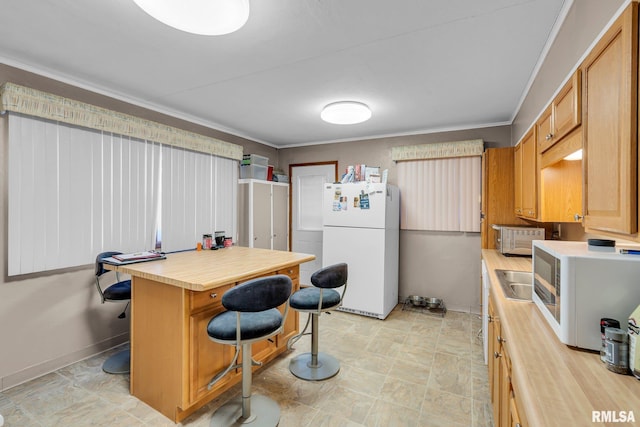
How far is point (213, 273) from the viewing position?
193 centimetres

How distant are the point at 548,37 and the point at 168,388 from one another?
131 inches

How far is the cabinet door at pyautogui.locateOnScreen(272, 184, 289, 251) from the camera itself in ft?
15.1

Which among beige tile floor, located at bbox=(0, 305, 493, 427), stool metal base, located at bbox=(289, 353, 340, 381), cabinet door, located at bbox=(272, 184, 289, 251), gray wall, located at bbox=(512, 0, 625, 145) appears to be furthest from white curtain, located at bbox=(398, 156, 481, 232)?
stool metal base, located at bbox=(289, 353, 340, 381)

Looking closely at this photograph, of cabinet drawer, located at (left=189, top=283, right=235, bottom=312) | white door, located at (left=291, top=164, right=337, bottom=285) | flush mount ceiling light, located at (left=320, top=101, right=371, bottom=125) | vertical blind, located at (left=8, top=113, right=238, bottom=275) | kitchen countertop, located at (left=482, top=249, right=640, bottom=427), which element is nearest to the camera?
kitchen countertop, located at (left=482, top=249, right=640, bottom=427)

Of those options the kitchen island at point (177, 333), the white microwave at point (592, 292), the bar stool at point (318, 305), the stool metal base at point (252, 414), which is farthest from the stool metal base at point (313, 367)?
the white microwave at point (592, 292)

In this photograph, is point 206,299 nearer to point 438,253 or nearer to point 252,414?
point 252,414

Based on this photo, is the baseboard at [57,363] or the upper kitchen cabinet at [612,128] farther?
the baseboard at [57,363]

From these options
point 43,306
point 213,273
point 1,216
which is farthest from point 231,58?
point 43,306

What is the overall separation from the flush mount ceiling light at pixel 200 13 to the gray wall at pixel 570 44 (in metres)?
1.55

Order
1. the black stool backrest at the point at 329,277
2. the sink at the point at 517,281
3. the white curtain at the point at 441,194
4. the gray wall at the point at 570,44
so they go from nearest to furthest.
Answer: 1. the gray wall at the point at 570,44
2. the sink at the point at 517,281
3. the black stool backrest at the point at 329,277
4. the white curtain at the point at 441,194

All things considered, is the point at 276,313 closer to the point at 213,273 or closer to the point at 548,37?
the point at 213,273

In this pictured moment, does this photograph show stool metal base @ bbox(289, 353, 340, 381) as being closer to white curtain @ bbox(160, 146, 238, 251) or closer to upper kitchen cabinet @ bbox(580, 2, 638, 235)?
white curtain @ bbox(160, 146, 238, 251)

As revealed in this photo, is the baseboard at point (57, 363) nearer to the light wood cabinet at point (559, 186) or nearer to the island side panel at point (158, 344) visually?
the island side panel at point (158, 344)

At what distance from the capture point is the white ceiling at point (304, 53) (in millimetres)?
1646
